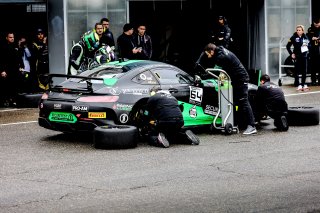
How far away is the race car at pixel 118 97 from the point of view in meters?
12.6

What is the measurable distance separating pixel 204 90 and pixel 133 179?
14.7 ft

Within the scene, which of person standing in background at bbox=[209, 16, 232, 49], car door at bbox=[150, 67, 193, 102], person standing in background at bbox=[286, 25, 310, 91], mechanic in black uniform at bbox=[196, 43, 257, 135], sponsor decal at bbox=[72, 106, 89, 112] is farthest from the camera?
person standing in background at bbox=[209, 16, 232, 49]

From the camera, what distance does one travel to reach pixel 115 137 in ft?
39.7

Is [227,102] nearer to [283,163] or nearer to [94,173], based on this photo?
[283,163]

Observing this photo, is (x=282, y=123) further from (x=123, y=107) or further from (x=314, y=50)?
(x=314, y=50)

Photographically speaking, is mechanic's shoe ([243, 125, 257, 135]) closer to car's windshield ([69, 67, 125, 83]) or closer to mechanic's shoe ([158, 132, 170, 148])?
mechanic's shoe ([158, 132, 170, 148])

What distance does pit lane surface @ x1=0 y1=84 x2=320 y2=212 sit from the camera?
8297 mm

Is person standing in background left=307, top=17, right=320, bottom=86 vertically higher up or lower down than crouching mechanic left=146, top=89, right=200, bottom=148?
higher up

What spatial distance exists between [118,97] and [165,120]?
2.94 feet

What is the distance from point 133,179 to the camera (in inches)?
383

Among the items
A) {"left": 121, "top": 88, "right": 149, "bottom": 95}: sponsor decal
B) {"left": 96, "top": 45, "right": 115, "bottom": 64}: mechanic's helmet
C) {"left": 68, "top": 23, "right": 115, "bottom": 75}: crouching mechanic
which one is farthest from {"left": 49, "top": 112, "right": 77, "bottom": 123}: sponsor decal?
{"left": 68, "top": 23, "right": 115, "bottom": 75}: crouching mechanic

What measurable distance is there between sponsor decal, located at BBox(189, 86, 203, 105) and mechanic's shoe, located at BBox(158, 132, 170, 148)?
1.26m

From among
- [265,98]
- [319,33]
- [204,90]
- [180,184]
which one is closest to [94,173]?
[180,184]

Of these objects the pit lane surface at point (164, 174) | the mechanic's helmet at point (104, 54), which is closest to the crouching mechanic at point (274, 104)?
the pit lane surface at point (164, 174)
